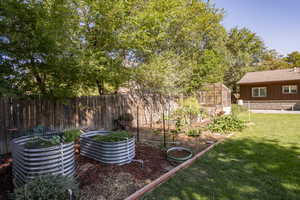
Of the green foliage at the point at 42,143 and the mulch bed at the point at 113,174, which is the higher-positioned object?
the green foliage at the point at 42,143

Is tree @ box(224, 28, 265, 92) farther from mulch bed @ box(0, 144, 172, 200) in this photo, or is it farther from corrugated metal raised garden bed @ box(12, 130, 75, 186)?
corrugated metal raised garden bed @ box(12, 130, 75, 186)

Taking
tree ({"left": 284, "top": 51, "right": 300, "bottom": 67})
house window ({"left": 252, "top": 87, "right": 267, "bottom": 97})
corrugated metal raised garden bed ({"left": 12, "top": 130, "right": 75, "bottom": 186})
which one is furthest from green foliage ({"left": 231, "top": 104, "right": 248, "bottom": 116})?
tree ({"left": 284, "top": 51, "right": 300, "bottom": 67})

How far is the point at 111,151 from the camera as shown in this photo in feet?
10.3

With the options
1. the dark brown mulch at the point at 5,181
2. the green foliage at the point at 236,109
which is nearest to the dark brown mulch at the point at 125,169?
the dark brown mulch at the point at 5,181

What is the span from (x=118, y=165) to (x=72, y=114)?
3.12 metres

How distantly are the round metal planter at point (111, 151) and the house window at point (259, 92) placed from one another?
703 inches

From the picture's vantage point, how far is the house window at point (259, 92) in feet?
54.7

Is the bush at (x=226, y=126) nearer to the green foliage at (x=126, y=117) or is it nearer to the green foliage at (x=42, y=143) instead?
the green foliage at (x=126, y=117)

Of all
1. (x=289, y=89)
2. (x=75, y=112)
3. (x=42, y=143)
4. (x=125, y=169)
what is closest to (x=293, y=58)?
(x=289, y=89)

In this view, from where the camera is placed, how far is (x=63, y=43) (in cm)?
346

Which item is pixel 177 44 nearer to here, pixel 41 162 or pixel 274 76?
pixel 41 162

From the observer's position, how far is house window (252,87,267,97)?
16688 millimetres

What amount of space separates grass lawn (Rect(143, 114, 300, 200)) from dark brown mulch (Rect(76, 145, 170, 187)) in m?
0.41

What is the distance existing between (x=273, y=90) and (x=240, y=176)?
1687 cm
